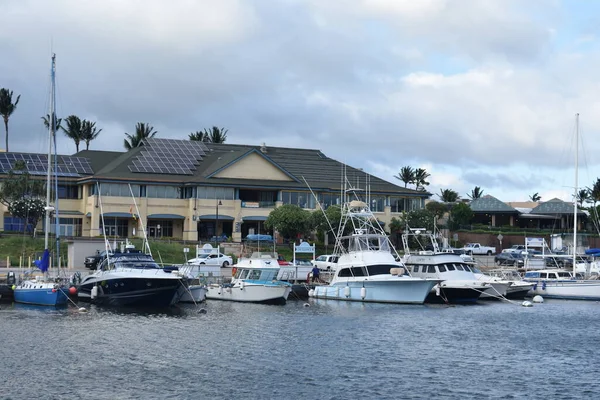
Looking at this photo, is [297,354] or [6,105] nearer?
[297,354]

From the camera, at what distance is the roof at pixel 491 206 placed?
121m

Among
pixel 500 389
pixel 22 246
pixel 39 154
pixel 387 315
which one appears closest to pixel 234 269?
pixel 387 315

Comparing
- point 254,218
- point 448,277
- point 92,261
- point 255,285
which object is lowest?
point 255,285

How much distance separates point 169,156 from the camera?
313 ft

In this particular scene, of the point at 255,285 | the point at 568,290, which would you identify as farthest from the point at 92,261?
the point at 568,290

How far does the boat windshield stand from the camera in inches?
2149

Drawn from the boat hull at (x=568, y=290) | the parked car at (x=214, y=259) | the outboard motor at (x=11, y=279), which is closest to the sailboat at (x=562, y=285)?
the boat hull at (x=568, y=290)

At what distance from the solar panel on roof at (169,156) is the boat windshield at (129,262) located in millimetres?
34620

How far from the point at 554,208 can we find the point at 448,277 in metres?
67.3

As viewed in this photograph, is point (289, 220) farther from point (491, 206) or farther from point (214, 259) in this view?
point (491, 206)

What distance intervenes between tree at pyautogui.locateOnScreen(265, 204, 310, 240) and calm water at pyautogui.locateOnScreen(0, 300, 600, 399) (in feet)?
102

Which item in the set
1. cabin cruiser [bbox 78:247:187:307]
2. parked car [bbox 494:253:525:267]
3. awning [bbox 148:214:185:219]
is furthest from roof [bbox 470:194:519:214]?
cabin cruiser [bbox 78:247:187:307]

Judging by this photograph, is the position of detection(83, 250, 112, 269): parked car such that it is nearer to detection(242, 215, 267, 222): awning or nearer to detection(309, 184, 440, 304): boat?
detection(309, 184, 440, 304): boat

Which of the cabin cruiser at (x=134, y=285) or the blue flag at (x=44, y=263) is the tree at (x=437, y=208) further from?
the blue flag at (x=44, y=263)
